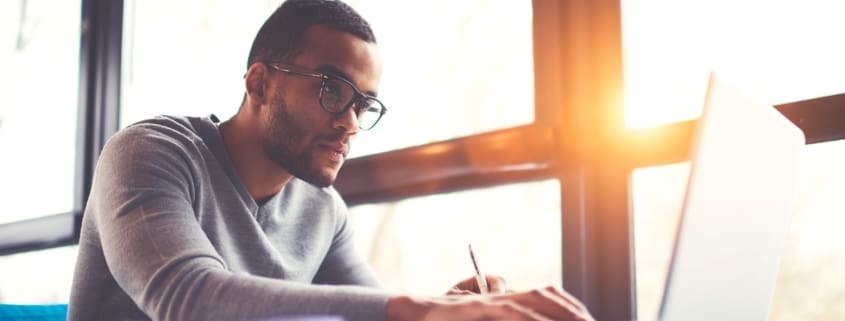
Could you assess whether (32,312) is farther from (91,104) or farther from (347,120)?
(91,104)

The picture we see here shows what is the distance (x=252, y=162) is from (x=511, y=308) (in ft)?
2.79

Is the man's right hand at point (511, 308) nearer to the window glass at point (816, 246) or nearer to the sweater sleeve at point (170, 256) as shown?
the sweater sleeve at point (170, 256)

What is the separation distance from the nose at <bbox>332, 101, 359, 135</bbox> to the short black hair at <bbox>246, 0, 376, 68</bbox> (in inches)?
5.6

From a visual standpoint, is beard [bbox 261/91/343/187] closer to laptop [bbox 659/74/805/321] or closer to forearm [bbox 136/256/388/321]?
forearm [bbox 136/256/388/321]

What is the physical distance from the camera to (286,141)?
1.51m

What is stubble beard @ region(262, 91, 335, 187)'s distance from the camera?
1.51 metres

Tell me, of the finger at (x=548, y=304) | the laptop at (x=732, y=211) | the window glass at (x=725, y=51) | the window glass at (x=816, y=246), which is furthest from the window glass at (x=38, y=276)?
the laptop at (x=732, y=211)

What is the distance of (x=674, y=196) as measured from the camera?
1.58 metres

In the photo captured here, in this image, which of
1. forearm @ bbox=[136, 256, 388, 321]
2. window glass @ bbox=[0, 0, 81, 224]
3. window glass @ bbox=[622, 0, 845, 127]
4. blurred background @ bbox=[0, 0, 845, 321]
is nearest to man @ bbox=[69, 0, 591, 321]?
forearm @ bbox=[136, 256, 388, 321]

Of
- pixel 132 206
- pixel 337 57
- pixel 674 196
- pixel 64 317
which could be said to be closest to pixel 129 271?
pixel 132 206

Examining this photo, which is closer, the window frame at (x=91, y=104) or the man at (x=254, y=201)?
the man at (x=254, y=201)

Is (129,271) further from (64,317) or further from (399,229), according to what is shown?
(399,229)

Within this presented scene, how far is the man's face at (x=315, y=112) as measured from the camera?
147cm

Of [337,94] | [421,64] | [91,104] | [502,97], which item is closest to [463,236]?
[502,97]
